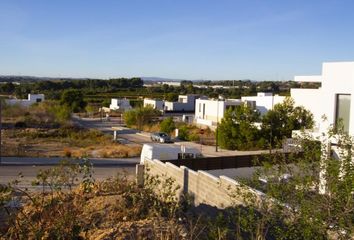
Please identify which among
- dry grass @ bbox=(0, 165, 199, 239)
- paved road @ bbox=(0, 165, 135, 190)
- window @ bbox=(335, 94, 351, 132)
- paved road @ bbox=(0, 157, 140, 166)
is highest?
window @ bbox=(335, 94, 351, 132)

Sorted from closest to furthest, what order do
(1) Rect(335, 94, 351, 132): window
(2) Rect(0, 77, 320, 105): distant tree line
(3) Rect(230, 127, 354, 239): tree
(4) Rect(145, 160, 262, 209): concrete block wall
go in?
1. (3) Rect(230, 127, 354, 239): tree
2. (4) Rect(145, 160, 262, 209): concrete block wall
3. (1) Rect(335, 94, 351, 132): window
4. (2) Rect(0, 77, 320, 105): distant tree line

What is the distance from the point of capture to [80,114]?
8919 cm

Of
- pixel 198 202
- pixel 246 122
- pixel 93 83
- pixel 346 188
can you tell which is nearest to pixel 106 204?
pixel 198 202

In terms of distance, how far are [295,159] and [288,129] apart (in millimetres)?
35358

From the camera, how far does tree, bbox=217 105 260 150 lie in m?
40.4

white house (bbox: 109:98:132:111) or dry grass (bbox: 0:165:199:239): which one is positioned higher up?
dry grass (bbox: 0:165:199:239)

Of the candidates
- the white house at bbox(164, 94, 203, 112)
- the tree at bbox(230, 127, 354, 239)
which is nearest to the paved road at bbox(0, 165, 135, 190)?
the tree at bbox(230, 127, 354, 239)

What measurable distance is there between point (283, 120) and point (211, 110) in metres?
23.3

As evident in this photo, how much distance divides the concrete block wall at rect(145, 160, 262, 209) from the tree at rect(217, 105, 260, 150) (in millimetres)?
22063

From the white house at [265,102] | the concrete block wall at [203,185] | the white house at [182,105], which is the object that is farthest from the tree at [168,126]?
the concrete block wall at [203,185]

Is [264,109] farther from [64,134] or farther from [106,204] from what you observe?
[106,204]

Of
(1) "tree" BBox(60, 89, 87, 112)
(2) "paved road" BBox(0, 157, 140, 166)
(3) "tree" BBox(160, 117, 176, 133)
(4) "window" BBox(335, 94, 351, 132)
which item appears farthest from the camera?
(1) "tree" BBox(60, 89, 87, 112)

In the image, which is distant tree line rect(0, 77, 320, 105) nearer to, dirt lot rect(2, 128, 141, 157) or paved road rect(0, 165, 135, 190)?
dirt lot rect(2, 128, 141, 157)

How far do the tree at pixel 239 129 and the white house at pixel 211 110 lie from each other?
60.1ft
